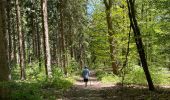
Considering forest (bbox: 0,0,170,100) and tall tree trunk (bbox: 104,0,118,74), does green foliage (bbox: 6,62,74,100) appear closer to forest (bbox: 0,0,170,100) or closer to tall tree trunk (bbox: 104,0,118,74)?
forest (bbox: 0,0,170,100)

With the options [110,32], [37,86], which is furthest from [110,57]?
[37,86]

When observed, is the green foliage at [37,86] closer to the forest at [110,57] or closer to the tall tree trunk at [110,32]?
the forest at [110,57]

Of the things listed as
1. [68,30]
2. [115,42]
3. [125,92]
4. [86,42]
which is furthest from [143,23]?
[86,42]

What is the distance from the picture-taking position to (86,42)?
206 ft

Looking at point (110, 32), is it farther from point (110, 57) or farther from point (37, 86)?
point (37, 86)

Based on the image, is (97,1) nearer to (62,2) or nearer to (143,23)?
(62,2)

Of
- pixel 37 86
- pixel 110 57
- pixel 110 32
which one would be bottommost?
pixel 37 86

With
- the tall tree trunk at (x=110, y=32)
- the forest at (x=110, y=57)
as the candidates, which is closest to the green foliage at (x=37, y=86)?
the forest at (x=110, y=57)

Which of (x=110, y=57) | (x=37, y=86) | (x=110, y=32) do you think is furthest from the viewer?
(x=110, y=57)

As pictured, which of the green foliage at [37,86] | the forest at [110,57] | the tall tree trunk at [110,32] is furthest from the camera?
the tall tree trunk at [110,32]

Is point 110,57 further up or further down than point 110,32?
further down

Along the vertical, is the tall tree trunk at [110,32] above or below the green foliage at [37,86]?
above

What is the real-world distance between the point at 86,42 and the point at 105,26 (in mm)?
26314

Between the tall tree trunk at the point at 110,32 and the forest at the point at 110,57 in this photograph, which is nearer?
the forest at the point at 110,57
